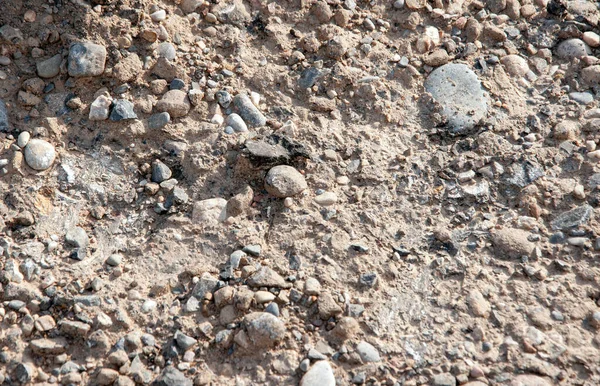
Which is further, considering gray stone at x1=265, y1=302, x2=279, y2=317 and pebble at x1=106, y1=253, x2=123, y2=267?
pebble at x1=106, y1=253, x2=123, y2=267

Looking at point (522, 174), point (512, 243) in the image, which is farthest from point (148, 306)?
point (522, 174)

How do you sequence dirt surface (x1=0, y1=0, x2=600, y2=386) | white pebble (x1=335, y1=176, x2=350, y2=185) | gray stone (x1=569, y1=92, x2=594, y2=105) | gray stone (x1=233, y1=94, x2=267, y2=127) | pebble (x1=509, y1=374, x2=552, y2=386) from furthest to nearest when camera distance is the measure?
gray stone (x1=569, y1=92, x2=594, y2=105), gray stone (x1=233, y1=94, x2=267, y2=127), white pebble (x1=335, y1=176, x2=350, y2=185), dirt surface (x1=0, y1=0, x2=600, y2=386), pebble (x1=509, y1=374, x2=552, y2=386)

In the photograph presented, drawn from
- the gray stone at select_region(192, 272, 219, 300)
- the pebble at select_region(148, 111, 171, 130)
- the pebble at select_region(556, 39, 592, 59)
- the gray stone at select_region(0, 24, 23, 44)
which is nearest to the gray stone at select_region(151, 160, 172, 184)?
the pebble at select_region(148, 111, 171, 130)

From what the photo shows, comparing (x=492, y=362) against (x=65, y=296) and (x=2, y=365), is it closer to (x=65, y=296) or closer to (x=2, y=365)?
(x=65, y=296)

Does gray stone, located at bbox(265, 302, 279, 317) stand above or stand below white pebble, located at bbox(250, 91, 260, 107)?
below

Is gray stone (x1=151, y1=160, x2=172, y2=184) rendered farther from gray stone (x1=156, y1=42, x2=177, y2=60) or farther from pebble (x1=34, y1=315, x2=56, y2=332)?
pebble (x1=34, y1=315, x2=56, y2=332)

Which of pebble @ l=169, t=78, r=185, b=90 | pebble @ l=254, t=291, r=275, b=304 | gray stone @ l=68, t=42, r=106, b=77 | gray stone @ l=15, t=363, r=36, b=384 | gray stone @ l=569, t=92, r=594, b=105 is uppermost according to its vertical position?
gray stone @ l=569, t=92, r=594, b=105

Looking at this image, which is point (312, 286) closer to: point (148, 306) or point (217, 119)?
point (148, 306)

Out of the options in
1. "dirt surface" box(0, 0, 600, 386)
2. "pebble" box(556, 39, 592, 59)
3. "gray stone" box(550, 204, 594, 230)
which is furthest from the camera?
"pebble" box(556, 39, 592, 59)

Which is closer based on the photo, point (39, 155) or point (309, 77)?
point (39, 155)
